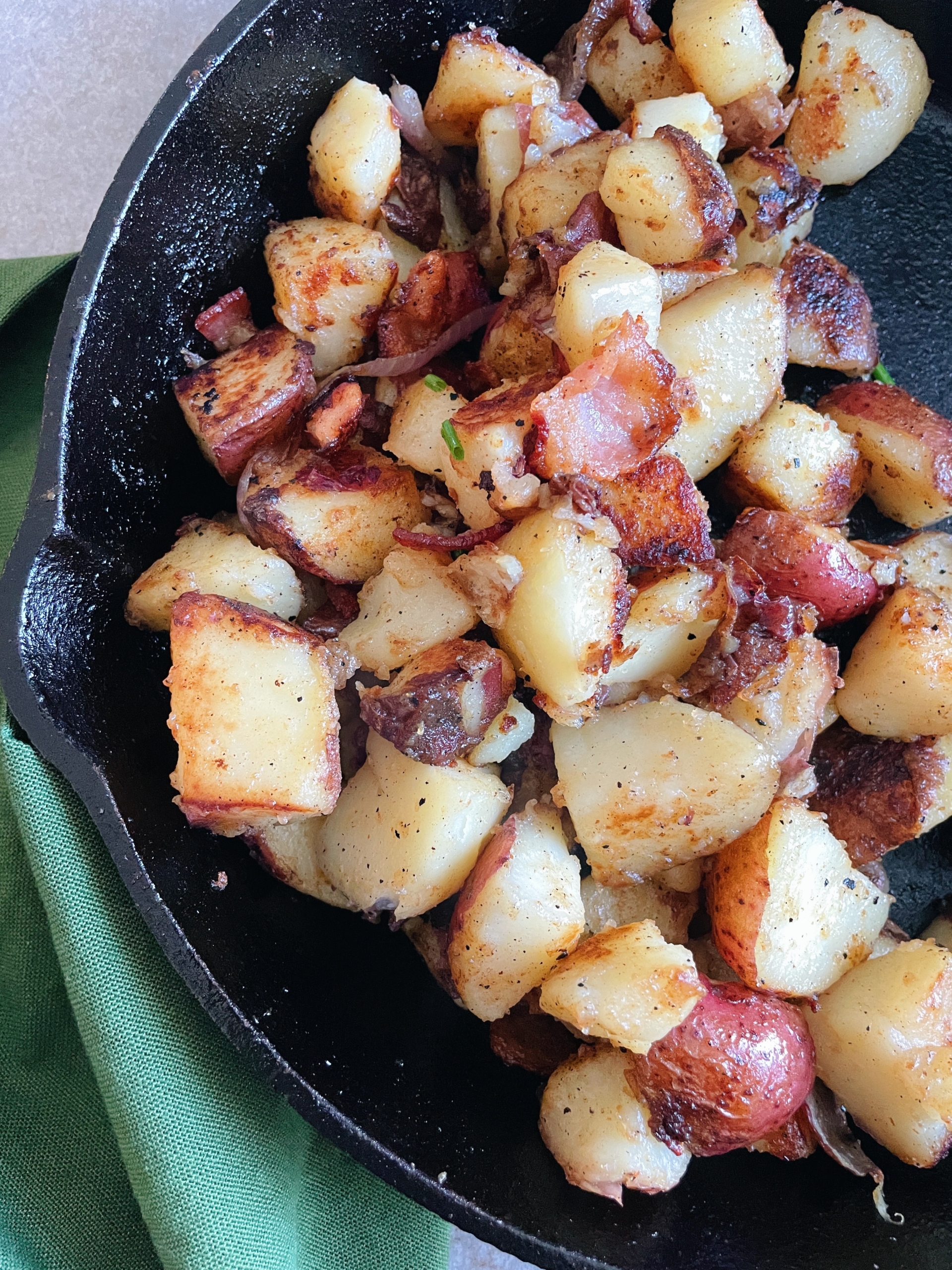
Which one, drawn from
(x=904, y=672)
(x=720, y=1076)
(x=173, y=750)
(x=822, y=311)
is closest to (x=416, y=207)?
(x=822, y=311)

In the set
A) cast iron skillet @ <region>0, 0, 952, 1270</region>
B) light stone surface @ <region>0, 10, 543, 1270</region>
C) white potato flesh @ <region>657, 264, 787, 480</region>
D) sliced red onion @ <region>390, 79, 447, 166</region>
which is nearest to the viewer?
cast iron skillet @ <region>0, 0, 952, 1270</region>

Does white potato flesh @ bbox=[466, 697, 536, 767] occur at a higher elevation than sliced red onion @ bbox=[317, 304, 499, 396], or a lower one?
lower

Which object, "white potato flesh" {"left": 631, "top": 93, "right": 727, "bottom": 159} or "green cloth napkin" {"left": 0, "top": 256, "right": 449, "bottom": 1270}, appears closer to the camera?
"green cloth napkin" {"left": 0, "top": 256, "right": 449, "bottom": 1270}

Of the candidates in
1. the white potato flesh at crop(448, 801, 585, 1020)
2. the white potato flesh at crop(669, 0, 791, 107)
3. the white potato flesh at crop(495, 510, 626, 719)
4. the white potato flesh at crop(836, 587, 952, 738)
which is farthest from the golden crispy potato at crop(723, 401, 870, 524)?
the white potato flesh at crop(448, 801, 585, 1020)

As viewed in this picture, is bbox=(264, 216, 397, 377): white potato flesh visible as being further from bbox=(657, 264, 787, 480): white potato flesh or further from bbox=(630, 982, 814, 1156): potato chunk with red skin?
bbox=(630, 982, 814, 1156): potato chunk with red skin

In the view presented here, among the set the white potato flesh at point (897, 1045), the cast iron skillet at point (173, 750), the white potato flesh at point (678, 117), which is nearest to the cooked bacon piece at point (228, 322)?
the cast iron skillet at point (173, 750)

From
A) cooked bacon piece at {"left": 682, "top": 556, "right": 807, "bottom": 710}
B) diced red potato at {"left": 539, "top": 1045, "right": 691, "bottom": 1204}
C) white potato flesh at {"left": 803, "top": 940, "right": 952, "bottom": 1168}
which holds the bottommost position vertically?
white potato flesh at {"left": 803, "top": 940, "right": 952, "bottom": 1168}

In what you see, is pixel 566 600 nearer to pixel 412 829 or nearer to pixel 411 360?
pixel 412 829
